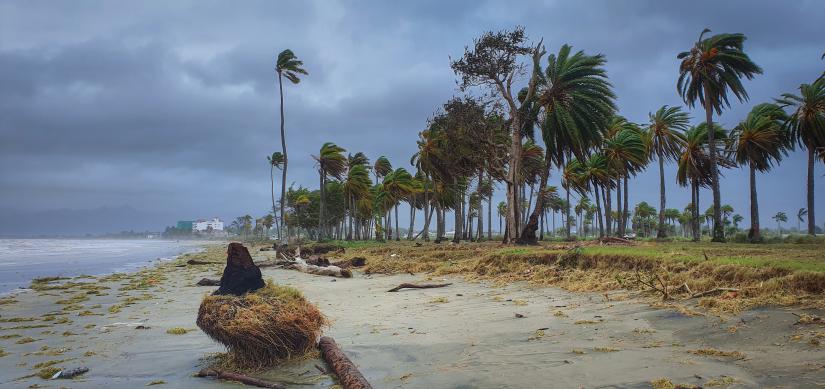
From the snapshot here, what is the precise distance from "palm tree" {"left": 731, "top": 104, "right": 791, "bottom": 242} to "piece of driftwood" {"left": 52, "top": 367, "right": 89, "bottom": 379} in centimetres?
3601

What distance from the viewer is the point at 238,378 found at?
223 inches

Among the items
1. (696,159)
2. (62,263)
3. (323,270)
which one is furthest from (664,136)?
(62,263)

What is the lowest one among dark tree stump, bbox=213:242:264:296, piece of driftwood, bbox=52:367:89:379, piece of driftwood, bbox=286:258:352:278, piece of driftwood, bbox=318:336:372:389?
piece of driftwood, bbox=286:258:352:278

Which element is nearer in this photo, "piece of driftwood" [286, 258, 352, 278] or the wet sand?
the wet sand

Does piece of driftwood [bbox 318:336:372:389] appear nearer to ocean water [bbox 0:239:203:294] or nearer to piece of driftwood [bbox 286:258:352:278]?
piece of driftwood [bbox 286:258:352:278]

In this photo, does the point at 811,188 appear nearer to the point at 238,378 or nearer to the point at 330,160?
the point at 238,378

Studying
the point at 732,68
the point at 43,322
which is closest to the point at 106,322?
the point at 43,322

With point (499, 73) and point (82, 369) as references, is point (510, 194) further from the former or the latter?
point (82, 369)

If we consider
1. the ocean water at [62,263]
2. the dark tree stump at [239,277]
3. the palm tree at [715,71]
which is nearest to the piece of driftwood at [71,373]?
the dark tree stump at [239,277]

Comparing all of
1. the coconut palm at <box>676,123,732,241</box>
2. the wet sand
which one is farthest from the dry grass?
the coconut palm at <box>676,123,732,241</box>

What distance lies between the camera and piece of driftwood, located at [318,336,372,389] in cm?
507

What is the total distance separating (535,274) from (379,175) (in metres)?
64.7

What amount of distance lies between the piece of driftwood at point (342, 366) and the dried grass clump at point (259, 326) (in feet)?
0.83

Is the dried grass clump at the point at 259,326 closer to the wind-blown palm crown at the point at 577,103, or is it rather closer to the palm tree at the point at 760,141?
the wind-blown palm crown at the point at 577,103
